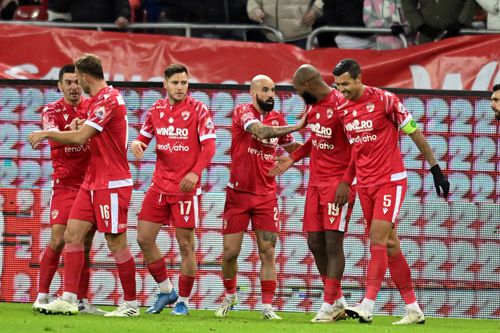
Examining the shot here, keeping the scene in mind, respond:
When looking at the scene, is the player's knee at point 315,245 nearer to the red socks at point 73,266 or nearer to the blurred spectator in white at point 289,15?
the red socks at point 73,266

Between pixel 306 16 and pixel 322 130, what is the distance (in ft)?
15.7

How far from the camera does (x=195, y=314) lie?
14.1 meters

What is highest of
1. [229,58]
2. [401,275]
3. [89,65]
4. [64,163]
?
[229,58]

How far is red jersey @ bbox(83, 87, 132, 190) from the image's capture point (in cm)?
1277

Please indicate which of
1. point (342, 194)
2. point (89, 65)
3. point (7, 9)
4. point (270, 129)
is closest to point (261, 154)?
point (270, 129)

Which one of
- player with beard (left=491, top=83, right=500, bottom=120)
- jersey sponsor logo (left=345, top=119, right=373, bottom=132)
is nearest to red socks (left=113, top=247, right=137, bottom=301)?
jersey sponsor logo (left=345, top=119, right=373, bottom=132)

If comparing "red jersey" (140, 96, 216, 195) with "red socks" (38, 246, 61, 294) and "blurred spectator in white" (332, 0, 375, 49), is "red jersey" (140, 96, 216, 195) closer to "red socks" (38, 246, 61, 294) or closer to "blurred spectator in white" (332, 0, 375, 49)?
"red socks" (38, 246, 61, 294)

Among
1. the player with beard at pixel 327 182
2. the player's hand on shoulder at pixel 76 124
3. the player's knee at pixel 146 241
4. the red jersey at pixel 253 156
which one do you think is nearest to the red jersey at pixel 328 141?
the player with beard at pixel 327 182

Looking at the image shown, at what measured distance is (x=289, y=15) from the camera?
17.8 m

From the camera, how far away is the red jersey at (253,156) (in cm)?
1385

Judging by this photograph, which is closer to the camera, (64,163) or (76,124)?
(76,124)

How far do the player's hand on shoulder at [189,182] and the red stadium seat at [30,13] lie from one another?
246 inches

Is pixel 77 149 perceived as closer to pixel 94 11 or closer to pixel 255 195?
pixel 255 195

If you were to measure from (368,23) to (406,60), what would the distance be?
4.52 feet
